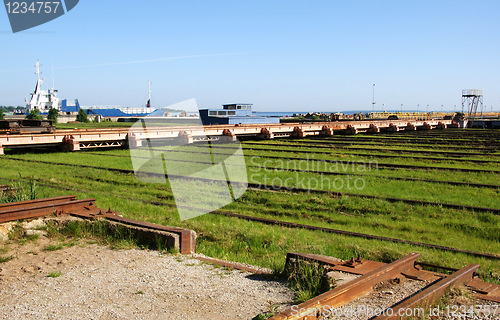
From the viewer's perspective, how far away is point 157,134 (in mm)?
29016

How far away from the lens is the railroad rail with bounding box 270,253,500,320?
11.7 ft

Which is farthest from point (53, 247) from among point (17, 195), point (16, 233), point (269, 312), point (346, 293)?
point (346, 293)

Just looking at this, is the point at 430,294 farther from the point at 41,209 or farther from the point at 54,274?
the point at 41,209

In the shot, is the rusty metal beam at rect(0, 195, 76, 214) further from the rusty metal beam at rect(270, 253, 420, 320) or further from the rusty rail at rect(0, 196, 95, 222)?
the rusty metal beam at rect(270, 253, 420, 320)

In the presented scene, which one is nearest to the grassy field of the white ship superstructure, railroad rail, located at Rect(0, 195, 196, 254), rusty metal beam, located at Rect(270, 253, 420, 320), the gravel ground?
railroad rail, located at Rect(0, 195, 196, 254)

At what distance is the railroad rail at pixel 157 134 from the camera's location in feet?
77.6

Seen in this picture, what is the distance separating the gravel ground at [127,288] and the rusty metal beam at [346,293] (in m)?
0.60

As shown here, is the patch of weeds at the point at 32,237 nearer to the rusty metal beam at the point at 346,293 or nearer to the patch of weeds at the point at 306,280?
the patch of weeds at the point at 306,280

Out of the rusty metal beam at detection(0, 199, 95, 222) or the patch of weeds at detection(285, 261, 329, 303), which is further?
the rusty metal beam at detection(0, 199, 95, 222)

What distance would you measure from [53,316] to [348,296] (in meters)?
2.83

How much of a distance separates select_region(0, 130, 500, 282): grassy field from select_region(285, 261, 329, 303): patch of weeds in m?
0.48

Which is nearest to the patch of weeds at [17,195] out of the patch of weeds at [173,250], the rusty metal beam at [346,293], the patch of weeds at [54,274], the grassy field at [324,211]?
the grassy field at [324,211]

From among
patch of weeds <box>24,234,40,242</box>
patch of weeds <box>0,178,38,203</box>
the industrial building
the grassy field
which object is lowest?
the grassy field

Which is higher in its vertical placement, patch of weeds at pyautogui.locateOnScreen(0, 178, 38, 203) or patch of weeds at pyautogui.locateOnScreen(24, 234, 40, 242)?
patch of weeds at pyautogui.locateOnScreen(0, 178, 38, 203)
